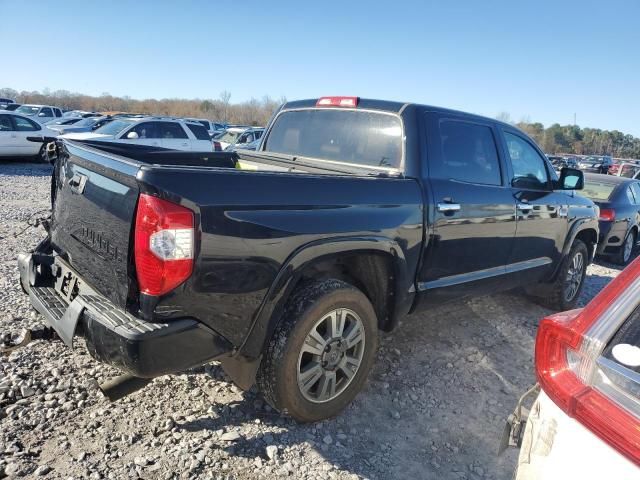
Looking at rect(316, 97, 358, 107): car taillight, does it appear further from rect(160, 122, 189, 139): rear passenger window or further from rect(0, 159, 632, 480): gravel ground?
rect(160, 122, 189, 139): rear passenger window

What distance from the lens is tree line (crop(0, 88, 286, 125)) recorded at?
73.8m

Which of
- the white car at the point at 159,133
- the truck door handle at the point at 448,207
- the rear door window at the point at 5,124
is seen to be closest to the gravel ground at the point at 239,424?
the truck door handle at the point at 448,207

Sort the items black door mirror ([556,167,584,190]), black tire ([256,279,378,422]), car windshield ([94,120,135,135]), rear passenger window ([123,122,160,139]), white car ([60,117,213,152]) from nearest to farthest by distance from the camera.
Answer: black tire ([256,279,378,422])
black door mirror ([556,167,584,190])
white car ([60,117,213,152])
rear passenger window ([123,122,160,139])
car windshield ([94,120,135,135])

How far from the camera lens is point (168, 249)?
7.09 feet

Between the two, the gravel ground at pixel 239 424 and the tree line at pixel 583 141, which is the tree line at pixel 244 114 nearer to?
the tree line at pixel 583 141

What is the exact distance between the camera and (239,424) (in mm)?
2895

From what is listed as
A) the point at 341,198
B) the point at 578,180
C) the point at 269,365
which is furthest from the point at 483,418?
the point at 578,180

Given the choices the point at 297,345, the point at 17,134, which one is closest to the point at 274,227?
the point at 297,345

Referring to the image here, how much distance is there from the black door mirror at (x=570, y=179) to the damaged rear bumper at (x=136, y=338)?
380 centimetres

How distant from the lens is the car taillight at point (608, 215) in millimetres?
8038

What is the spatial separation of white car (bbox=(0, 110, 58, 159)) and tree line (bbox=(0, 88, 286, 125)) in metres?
57.9

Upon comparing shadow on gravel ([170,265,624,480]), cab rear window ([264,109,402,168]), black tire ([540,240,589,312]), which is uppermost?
cab rear window ([264,109,402,168])

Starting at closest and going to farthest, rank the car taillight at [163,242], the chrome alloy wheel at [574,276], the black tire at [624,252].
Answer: the car taillight at [163,242]
the chrome alloy wheel at [574,276]
the black tire at [624,252]

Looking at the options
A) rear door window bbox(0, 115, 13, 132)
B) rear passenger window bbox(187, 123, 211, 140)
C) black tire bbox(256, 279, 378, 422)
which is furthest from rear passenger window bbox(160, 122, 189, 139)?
black tire bbox(256, 279, 378, 422)
